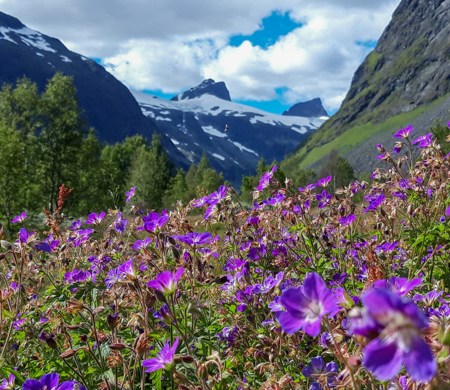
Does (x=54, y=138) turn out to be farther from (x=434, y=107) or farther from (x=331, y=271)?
(x=434, y=107)

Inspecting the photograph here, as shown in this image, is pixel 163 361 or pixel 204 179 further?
pixel 204 179

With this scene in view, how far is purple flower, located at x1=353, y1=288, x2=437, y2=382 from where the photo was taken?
3.18 ft

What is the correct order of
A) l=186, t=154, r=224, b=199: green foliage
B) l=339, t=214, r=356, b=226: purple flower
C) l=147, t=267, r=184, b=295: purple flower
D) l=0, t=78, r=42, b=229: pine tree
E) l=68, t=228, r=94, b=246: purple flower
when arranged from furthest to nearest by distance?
l=186, t=154, r=224, b=199: green foliage → l=0, t=78, r=42, b=229: pine tree → l=68, t=228, r=94, b=246: purple flower → l=339, t=214, r=356, b=226: purple flower → l=147, t=267, r=184, b=295: purple flower

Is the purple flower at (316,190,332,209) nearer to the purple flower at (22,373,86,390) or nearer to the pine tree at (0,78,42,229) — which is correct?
the purple flower at (22,373,86,390)

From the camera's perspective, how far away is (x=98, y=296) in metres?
3.75

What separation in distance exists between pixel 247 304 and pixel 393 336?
2.26 metres

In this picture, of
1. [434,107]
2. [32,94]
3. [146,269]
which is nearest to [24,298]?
[146,269]

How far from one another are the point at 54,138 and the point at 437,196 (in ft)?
132

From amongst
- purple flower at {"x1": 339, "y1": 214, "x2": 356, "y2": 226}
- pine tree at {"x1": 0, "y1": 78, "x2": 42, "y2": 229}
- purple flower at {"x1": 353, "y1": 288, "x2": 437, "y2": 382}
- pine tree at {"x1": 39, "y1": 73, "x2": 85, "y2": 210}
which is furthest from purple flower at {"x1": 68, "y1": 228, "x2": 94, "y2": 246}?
pine tree at {"x1": 39, "y1": 73, "x2": 85, "y2": 210}

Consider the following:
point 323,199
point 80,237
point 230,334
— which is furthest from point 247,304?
point 80,237

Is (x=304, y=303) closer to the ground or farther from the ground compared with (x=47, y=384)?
farther from the ground

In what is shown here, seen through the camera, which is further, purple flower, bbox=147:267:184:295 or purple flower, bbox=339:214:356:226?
purple flower, bbox=339:214:356:226

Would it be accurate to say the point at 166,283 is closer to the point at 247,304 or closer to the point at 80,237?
the point at 247,304

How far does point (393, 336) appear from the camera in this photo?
101cm
